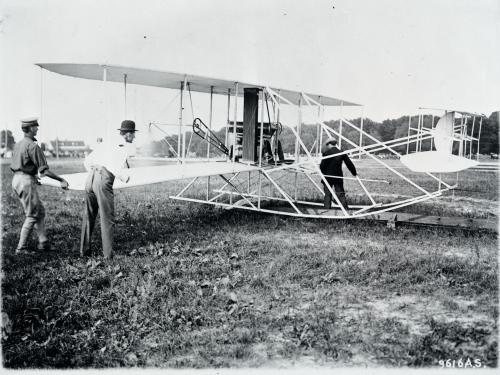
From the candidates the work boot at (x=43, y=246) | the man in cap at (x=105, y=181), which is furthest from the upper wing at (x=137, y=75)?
the work boot at (x=43, y=246)

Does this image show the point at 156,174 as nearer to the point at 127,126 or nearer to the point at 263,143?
the point at 127,126

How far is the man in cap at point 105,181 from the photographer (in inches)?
246

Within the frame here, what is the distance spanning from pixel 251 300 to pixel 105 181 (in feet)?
9.71

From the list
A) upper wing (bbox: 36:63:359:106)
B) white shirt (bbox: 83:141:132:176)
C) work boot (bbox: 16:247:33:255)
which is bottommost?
work boot (bbox: 16:247:33:255)

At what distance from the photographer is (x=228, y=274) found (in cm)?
586

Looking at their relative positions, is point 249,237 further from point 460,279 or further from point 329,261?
point 460,279

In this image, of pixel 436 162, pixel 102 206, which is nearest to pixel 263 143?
pixel 436 162

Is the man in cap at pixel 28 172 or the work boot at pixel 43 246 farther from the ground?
the man in cap at pixel 28 172

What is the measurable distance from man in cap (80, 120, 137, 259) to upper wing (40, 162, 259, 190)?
25cm

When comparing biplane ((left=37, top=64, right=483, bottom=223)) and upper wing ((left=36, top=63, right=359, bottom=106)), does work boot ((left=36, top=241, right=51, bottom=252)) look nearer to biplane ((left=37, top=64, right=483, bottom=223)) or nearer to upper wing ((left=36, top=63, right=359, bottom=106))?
biplane ((left=37, top=64, right=483, bottom=223))

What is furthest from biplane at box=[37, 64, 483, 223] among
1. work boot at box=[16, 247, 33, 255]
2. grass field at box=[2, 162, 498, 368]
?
grass field at box=[2, 162, 498, 368]

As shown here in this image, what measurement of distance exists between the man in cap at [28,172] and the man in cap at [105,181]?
1.53 feet

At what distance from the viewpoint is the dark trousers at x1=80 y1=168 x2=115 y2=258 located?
20.5 ft

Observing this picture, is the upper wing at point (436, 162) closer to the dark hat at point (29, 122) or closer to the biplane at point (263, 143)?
the biplane at point (263, 143)
